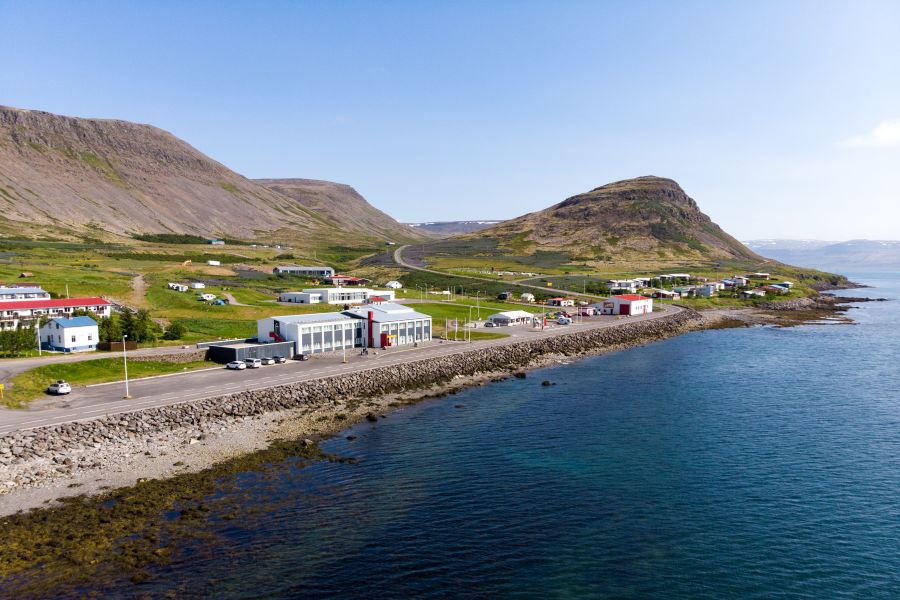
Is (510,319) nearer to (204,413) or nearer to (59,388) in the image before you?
(204,413)

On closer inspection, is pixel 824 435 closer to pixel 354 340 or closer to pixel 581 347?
pixel 581 347

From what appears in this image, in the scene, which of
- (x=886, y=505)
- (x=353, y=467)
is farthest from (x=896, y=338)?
(x=353, y=467)

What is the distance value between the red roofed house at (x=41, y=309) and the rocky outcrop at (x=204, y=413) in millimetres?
48302

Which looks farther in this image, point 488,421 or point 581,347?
point 581,347

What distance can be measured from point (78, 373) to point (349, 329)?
36010 millimetres

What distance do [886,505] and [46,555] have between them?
2176 inches

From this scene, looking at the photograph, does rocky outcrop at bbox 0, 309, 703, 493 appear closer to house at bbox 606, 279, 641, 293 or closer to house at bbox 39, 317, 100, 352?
house at bbox 39, 317, 100, 352

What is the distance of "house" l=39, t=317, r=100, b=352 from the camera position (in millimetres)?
77688

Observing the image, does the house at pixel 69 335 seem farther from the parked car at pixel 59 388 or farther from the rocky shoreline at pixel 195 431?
the rocky shoreline at pixel 195 431

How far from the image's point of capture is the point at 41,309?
94312 millimetres

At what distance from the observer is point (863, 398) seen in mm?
71750

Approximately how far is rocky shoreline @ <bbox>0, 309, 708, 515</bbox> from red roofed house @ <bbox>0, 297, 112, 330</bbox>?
161 ft

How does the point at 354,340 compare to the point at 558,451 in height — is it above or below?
above

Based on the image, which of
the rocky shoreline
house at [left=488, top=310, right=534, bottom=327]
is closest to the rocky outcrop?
the rocky shoreline
